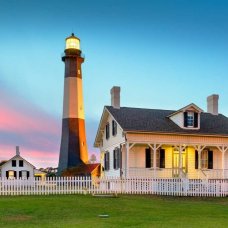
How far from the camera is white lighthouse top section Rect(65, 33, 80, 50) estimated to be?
4631 centimetres

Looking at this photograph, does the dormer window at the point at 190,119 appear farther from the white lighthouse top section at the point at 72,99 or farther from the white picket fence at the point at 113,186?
the white lighthouse top section at the point at 72,99

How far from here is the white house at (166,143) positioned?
2759cm

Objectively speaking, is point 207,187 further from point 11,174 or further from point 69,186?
point 11,174

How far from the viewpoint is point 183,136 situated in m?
28.2

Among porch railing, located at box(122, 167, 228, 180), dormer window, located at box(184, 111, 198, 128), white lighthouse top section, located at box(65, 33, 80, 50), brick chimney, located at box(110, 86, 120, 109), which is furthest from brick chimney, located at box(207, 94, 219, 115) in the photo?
white lighthouse top section, located at box(65, 33, 80, 50)

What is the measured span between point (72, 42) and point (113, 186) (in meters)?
24.9

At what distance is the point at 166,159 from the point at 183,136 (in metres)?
2.05

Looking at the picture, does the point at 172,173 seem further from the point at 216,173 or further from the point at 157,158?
the point at 216,173

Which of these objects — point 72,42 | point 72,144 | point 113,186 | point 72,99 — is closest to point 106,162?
point 113,186

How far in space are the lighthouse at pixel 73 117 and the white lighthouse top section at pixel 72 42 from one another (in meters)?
0.13

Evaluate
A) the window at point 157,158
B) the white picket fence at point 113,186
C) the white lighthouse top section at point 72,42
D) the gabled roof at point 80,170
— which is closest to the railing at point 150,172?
the window at point 157,158

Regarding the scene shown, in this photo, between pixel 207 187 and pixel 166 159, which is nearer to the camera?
pixel 207 187

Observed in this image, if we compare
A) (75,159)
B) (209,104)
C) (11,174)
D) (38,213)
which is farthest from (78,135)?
(38,213)

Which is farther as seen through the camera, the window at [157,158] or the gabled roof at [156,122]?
the window at [157,158]
